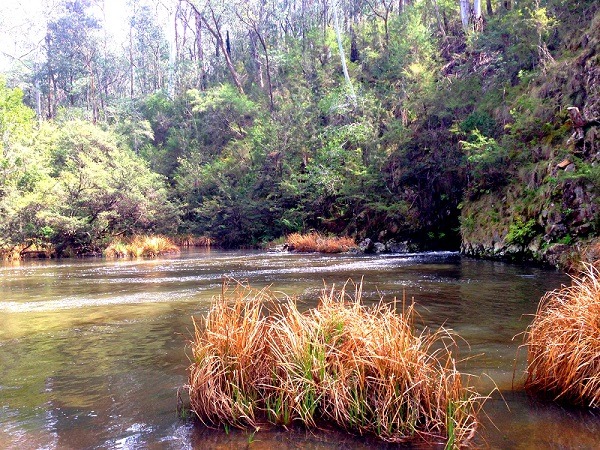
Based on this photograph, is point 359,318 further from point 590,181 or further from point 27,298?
point 590,181

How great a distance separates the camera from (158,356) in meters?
6.64

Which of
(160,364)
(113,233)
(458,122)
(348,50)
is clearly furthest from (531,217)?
(348,50)


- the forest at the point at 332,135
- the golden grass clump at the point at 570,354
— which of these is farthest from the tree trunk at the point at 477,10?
the golden grass clump at the point at 570,354

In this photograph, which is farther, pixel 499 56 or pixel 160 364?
pixel 499 56

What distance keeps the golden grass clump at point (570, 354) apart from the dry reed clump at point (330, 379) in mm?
763

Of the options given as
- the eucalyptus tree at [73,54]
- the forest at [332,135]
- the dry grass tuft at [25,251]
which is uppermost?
the eucalyptus tree at [73,54]

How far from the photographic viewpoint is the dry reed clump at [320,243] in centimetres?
2705

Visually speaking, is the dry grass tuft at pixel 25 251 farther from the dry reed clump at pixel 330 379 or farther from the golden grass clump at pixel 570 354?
the golden grass clump at pixel 570 354

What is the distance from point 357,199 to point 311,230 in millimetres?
3948

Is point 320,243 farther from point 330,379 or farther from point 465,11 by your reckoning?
point 330,379

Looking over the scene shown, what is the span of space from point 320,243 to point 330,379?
23.8 meters

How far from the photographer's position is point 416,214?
2633 centimetres

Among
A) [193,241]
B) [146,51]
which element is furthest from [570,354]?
[146,51]

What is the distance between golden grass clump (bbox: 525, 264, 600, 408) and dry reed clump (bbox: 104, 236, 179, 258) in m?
25.4
